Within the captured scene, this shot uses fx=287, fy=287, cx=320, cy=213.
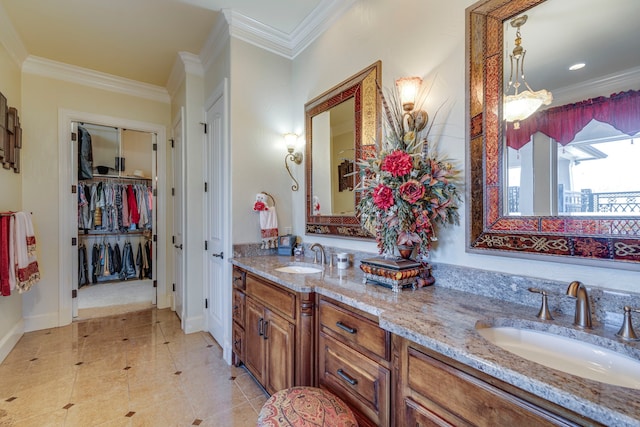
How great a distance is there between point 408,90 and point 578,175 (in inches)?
35.8

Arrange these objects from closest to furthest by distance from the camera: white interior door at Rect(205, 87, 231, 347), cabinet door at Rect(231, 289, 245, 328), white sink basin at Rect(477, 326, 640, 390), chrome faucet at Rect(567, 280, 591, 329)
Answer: white sink basin at Rect(477, 326, 640, 390), chrome faucet at Rect(567, 280, 591, 329), cabinet door at Rect(231, 289, 245, 328), white interior door at Rect(205, 87, 231, 347)

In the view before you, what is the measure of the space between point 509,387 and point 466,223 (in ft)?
2.78

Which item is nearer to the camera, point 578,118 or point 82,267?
point 578,118

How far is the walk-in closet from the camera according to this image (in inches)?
194

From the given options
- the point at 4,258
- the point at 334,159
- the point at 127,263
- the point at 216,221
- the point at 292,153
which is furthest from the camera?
the point at 127,263

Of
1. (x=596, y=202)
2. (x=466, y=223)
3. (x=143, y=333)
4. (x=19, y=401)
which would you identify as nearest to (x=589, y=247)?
(x=596, y=202)

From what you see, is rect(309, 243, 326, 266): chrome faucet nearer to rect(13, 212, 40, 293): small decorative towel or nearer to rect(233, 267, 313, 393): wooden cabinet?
rect(233, 267, 313, 393): wooden cabinet

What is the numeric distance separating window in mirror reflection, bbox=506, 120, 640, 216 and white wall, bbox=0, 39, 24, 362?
4000 millimetres

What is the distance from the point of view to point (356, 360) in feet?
4.17

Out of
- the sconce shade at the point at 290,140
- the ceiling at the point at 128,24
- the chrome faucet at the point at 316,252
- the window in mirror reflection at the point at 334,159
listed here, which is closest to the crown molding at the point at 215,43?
the ceiling at the point at 128,24

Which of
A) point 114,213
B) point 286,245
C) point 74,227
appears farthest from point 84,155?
point 286,245

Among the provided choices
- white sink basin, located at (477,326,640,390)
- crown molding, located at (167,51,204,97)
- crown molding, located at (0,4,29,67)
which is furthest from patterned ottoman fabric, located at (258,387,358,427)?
crown molding, located at (0,4,29,67)

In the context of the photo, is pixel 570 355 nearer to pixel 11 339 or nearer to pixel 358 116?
pixel 358 116

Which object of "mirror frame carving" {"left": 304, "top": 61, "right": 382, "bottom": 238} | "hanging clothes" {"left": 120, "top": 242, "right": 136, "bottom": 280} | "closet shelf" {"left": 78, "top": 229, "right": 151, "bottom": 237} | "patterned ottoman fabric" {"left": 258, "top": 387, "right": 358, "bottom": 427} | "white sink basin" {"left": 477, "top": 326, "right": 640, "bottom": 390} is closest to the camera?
"white sink basin" {"left": 477, "top": 326, "right": 640, "bottom": 390}
